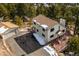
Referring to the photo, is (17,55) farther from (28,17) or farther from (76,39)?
(76,39)

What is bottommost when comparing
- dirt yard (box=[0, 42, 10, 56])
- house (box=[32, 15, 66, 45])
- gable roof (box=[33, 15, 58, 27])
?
dirt yard (box=[0, 42, 10, 56])

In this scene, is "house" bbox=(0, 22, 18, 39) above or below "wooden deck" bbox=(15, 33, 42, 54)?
above

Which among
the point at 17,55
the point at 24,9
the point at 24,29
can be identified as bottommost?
the point at 17,55

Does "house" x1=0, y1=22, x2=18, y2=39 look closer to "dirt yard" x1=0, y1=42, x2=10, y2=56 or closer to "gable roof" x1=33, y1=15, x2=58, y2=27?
"dirt yard" x1=0, y1=42, x2=10, y2=56

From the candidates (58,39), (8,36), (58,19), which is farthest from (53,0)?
(8,36)

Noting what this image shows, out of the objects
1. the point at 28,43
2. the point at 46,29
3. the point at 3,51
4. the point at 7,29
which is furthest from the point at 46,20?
the point at 3,51

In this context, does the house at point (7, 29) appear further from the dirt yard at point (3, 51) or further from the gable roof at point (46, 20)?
the gable roof at point (46, 20)

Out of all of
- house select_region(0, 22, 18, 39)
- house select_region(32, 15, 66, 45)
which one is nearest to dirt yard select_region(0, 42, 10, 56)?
house select_region(0, 22, 18, 39)
